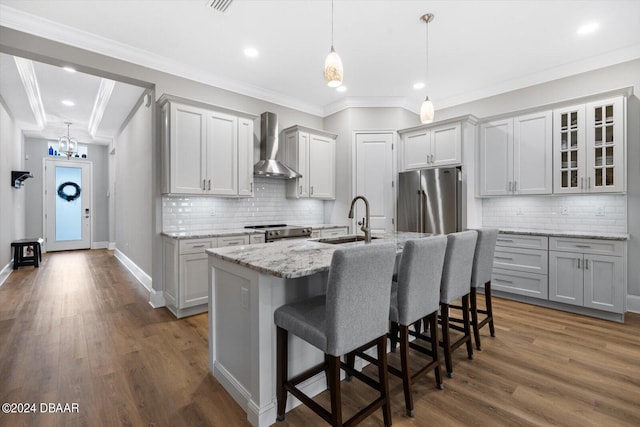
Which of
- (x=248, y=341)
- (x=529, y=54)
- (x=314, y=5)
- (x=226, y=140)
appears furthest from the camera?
(x=226, y=140)

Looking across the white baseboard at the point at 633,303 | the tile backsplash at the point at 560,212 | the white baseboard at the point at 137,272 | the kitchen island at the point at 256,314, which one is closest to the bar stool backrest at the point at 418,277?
the kitchen island at the point at 256,314

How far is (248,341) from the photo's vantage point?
1741 mm

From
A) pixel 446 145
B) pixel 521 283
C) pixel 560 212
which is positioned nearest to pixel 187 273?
pixel 446 145

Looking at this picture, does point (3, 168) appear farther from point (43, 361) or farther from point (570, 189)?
point (570, 189)

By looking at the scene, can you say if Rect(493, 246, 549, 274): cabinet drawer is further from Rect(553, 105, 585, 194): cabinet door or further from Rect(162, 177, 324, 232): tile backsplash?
Rect(162, 177, 324, 232): tile backsplash

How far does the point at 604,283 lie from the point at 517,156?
1792 mm

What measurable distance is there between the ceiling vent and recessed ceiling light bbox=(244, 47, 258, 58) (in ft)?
2.24

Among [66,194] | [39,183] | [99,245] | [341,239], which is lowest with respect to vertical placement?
[99,245]

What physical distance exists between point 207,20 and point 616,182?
4754 millimetres

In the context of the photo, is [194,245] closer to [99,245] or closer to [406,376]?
[406,376]

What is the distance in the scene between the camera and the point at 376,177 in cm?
491

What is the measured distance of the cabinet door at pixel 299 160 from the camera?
184 inches

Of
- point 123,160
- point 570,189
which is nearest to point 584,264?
point 570,189

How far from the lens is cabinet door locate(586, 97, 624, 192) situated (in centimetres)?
327
